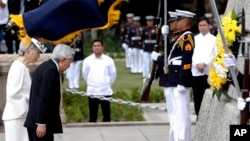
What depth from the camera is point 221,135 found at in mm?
9852

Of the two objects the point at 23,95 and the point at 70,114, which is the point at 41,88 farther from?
the point at 70,114

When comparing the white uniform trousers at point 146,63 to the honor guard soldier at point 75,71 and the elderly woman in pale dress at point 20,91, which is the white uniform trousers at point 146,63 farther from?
the elderly woman in pale dress at point 20,91

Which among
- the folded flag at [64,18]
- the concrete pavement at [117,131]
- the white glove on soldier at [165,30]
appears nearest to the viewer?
the folded flag at [64,18]

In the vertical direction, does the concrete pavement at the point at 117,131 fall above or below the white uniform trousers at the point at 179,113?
below

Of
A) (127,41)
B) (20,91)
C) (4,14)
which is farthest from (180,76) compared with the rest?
(127,41)

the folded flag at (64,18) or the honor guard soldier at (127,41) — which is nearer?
the folded flag at (64,18)

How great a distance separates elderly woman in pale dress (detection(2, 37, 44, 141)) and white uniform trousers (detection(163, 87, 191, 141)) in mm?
2103

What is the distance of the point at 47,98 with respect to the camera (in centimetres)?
979

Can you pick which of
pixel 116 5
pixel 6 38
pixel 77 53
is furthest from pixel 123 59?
pixel 116 5

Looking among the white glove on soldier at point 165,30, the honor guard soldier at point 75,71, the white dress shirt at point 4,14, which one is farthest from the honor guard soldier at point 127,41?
the white glove on soldier at point 165,30

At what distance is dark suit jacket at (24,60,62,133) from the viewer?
9789 mm

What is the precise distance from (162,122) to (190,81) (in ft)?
11.4

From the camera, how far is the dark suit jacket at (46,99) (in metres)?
9.79

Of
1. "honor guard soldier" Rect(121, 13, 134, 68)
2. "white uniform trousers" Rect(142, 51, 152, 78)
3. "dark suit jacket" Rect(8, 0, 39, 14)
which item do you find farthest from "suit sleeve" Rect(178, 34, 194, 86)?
"honor guard soldier" Rect(121, 13, 134, 68)
